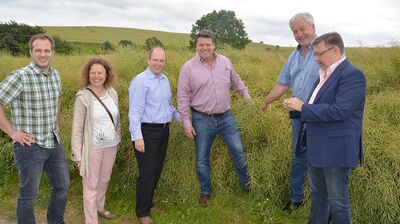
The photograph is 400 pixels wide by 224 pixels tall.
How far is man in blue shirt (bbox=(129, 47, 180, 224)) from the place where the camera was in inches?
147

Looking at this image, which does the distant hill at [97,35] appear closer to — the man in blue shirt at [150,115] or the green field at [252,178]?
the green field at [252,178]

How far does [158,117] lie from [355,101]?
1888 mm

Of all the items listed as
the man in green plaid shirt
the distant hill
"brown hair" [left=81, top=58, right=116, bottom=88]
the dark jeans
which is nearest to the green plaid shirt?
the man in green plaid shirt

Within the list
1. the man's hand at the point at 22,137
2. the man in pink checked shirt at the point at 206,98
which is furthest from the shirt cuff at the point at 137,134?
the man's hand at the point at 22,137

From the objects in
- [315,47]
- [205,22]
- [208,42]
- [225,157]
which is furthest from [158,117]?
[205,22]

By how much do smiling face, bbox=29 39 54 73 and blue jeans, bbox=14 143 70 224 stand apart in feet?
2.42

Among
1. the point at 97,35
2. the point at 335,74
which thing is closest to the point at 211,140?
the point at 335,74

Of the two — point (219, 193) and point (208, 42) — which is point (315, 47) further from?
point (219, 193)

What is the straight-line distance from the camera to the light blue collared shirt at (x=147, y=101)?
146 inches

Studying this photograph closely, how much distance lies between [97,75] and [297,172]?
2.33m

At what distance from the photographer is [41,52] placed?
132 inches

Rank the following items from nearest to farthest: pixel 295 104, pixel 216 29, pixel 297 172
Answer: pixel 295 104 < pixel 297 172 < pixel 216 29

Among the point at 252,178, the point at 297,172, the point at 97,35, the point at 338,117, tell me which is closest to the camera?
the point at 338,117

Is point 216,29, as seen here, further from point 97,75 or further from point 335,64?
point 335,64
